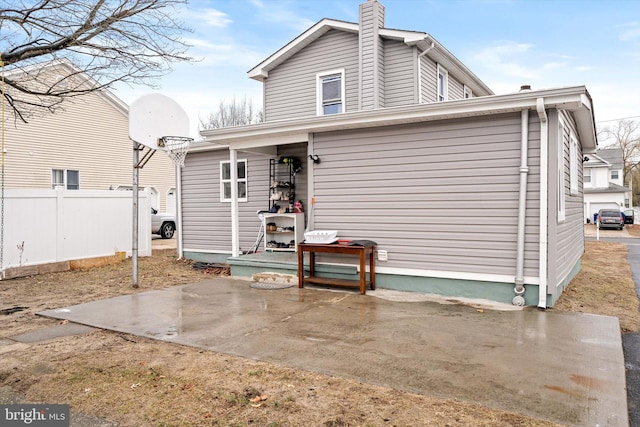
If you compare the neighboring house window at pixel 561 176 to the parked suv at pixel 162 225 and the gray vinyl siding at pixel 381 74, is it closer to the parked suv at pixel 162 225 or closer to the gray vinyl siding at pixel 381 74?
the gray vinyl siding at pixel 381 74

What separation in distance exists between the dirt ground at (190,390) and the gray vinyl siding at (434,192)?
2.00 metres

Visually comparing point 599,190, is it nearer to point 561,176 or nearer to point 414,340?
point 561,176

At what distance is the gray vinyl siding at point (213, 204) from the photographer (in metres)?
9.67

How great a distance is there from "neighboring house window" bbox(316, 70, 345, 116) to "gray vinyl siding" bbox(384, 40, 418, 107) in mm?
1192

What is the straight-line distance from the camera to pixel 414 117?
6164 millimetres

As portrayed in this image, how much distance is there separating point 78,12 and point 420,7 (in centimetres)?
847

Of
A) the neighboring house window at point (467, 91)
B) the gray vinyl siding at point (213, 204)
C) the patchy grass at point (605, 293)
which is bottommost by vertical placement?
the patchy grass at point (605, 293)

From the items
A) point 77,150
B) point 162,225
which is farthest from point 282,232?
point 77,150

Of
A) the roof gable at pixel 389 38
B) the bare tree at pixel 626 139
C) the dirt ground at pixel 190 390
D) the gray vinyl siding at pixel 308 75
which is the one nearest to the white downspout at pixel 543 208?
the dirt ground at pixel 190 390

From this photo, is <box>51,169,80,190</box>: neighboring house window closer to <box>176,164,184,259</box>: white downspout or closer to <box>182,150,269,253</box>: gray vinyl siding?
<box>176,164,184,259</box>: white downspout

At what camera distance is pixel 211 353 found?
394 centimetres

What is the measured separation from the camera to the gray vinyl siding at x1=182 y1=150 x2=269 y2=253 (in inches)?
381

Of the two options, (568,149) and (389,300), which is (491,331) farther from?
(568,149)

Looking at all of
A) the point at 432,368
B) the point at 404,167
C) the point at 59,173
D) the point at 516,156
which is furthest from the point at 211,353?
the point at 59,173
